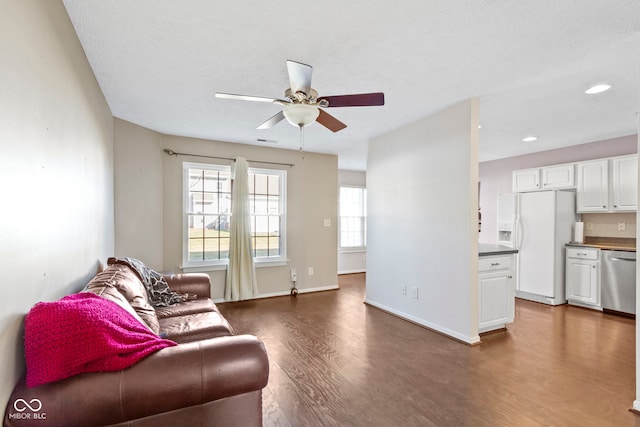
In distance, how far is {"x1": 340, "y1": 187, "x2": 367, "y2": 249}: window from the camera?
6980 millimetres

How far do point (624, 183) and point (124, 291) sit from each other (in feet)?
19.6

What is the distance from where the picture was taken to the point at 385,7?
64.2 inches

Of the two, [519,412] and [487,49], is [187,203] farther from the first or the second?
[519,412]

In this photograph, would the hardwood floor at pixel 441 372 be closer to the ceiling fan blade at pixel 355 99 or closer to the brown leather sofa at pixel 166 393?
the brown leather sofa at pixel 166 393

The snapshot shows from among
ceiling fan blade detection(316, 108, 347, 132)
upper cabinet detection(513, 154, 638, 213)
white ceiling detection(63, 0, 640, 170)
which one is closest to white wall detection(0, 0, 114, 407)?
white ceiling detection(63, 0, 640, 170)

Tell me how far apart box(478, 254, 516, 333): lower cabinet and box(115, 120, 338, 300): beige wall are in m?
2.75

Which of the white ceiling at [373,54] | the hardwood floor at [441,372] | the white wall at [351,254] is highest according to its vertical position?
the white ceiling at [373,54]

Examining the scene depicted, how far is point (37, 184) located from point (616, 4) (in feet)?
10.0

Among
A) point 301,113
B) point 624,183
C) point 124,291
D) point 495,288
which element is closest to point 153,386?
point 124,291

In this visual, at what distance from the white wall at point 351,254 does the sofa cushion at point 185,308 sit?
437 cm

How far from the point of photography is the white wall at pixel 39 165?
1.03 m

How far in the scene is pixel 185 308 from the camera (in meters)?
2.61

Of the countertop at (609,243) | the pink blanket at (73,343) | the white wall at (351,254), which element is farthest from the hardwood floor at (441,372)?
the white wall at (351,254)

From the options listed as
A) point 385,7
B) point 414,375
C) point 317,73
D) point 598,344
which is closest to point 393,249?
point 414,375
